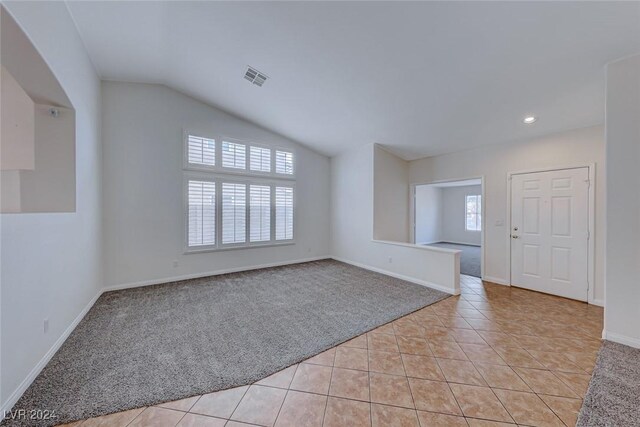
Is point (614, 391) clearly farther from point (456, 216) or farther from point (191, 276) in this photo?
point (456, 216)

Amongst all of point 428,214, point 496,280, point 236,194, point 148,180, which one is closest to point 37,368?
point 148,180

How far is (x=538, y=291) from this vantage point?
3838mm

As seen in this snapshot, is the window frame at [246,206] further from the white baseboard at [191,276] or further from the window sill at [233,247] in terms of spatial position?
the white baseboard at [191,276]

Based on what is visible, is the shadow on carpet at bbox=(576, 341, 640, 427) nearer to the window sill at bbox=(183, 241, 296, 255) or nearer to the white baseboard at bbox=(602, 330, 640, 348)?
the white baseboard at bbox=(602, 330, 640, 348)

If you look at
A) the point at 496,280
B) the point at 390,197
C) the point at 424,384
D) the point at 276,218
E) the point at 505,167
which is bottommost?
the point at 424,384

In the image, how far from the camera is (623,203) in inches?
92.0

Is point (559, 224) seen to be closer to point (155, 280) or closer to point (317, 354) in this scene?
point (317, 354)

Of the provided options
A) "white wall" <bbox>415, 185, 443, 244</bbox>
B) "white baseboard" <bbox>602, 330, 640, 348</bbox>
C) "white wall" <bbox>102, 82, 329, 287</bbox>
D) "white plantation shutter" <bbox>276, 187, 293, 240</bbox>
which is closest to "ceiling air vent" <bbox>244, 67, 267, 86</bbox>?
"white wall" <bbox>102, 82, 329, 287</bbox>

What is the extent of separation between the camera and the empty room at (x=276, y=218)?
1726 mm

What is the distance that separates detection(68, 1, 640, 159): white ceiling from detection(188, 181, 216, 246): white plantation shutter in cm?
166

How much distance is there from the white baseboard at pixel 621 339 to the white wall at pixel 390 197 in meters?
3.21

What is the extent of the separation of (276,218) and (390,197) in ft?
8.53

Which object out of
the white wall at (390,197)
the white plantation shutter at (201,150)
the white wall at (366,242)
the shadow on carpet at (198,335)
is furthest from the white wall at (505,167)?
the white plantation shutter at (201,150)

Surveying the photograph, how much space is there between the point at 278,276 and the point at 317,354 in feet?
8.45
